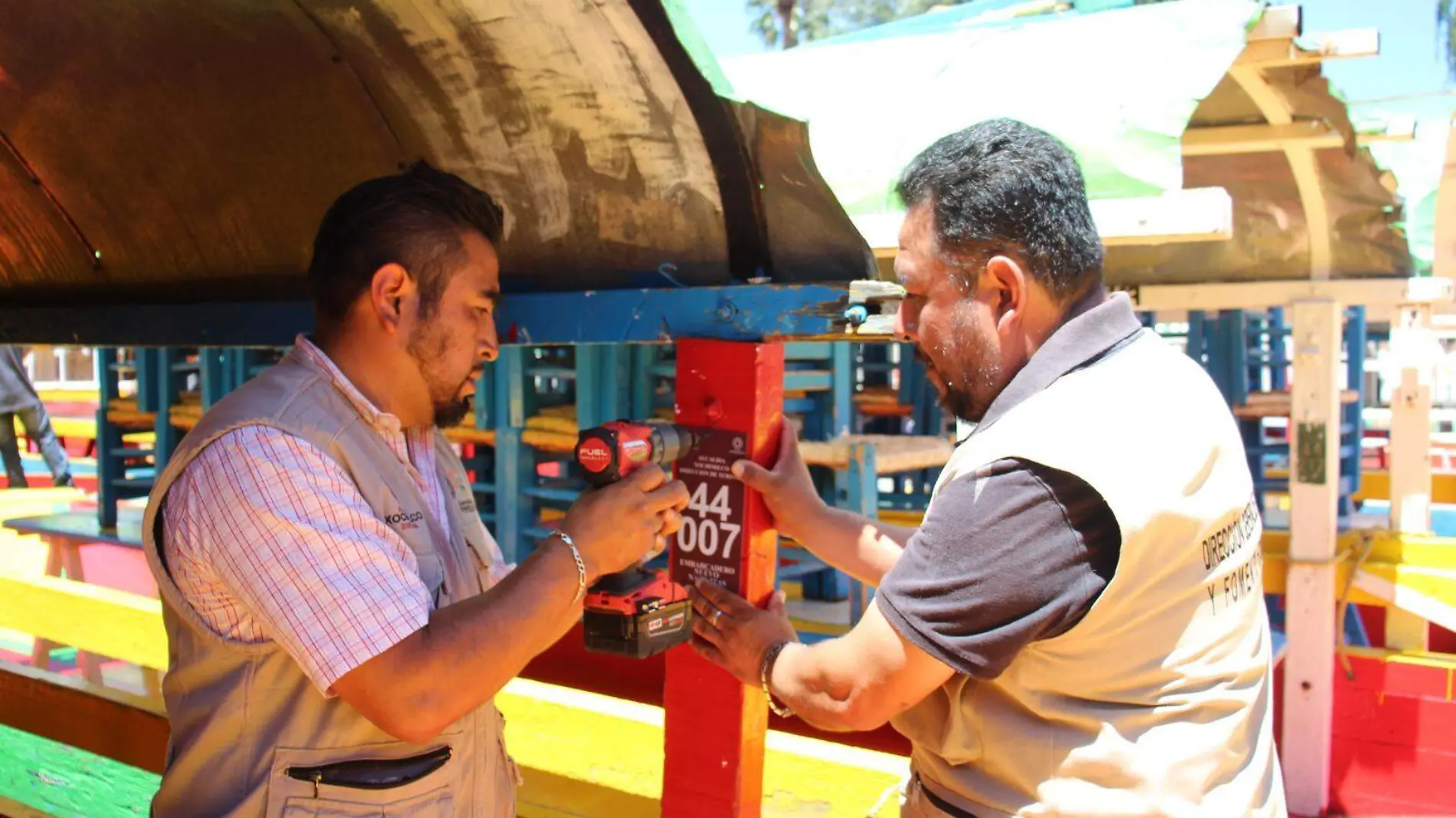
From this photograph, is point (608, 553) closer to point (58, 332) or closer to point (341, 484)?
point (341, 484)

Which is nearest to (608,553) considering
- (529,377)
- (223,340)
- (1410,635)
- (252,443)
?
(252,443)

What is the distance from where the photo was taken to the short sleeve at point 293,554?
1467 millimetres

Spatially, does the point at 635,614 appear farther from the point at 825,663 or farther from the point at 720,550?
the point at 825,663

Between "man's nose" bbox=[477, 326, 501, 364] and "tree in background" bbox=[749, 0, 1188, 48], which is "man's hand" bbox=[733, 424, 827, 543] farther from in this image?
"tree in background" bbox=[749, 0, 1188, 48]

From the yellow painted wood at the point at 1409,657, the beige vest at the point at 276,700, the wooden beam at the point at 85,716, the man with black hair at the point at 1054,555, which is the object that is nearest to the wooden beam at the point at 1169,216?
the man with black hair at the point at 1054,555

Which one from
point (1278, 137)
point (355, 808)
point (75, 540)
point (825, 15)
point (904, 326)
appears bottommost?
point (75, 540)

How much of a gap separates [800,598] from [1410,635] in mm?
3246

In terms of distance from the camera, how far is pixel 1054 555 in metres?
1.47

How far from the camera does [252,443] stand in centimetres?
156

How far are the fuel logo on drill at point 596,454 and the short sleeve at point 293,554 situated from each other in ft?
1.42

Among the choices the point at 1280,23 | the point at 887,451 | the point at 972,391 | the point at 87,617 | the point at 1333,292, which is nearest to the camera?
the point at 972,391

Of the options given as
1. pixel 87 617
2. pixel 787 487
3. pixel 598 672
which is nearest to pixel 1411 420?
pixel 598 672

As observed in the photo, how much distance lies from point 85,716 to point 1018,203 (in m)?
3.62

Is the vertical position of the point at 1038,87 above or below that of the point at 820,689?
above
